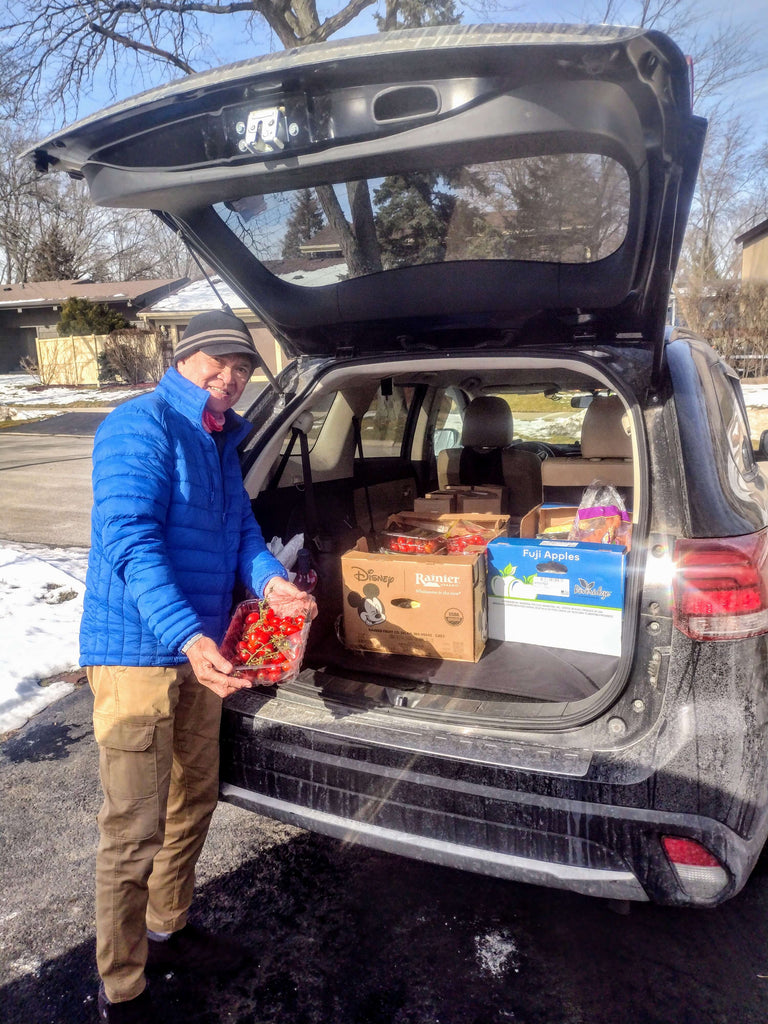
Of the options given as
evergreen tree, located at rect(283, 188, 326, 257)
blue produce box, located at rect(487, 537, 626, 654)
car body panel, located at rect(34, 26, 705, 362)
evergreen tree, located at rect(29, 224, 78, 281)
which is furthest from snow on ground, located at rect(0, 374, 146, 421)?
car body panel, located at rect(34, 26, 705, 362)

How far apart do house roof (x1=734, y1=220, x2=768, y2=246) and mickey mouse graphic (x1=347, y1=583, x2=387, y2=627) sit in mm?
34146

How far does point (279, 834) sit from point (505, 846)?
1202 mm

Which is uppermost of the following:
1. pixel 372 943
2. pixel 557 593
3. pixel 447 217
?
pixel 447 217

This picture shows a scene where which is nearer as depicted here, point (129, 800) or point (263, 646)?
point (129, 800)

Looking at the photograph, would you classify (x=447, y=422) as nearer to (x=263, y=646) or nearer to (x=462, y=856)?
(x=263, y=646)

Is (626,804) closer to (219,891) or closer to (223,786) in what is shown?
(223,786)

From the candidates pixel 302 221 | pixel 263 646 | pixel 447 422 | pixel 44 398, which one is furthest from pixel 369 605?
pixel 44 398

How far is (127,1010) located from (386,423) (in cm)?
306

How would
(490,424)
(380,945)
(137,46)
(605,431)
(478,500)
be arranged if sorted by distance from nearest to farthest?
(380,945), (605,431), (478,500), (490,424), (137,46)

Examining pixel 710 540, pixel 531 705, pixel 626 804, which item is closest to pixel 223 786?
pixel 531 705

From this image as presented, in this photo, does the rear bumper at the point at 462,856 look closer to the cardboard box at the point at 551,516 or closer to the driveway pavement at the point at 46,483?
the cardboard box at the point at 551,516

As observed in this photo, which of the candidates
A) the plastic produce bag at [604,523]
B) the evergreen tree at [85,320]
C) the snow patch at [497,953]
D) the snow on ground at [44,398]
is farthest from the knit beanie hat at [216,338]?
Result: the evergreen tree at [85,320]

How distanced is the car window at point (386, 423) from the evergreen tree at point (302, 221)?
61.4 inches

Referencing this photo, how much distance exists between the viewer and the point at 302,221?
238 centimetres
